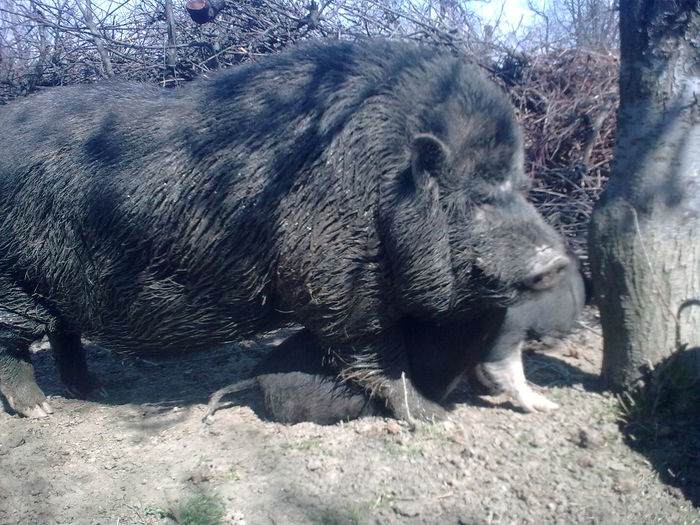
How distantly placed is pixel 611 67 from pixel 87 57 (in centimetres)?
532

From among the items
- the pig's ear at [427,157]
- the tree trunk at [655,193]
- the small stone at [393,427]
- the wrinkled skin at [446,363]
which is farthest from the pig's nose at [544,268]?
the small stone at [393,427]

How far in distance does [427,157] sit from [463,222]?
372 mm

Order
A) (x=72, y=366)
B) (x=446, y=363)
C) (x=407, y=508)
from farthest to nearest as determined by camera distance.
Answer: (x=72, y=366) → (x=446, y=363) → (x=407, y=508)

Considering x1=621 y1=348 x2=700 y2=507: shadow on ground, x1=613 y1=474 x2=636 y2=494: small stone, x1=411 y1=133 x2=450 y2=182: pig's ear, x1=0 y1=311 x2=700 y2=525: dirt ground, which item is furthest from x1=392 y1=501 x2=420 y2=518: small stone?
x1=411 y1=133 x2=450 y2=182: pig's ear

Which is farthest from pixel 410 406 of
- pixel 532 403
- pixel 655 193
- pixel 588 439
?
pixel 655 193

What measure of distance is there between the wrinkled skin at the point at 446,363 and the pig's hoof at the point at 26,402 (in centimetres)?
152

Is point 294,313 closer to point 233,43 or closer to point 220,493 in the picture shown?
point 220,493

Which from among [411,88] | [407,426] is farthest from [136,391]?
[411,88]

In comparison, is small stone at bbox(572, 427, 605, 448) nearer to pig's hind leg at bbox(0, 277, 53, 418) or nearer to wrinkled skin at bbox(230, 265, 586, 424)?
wrinkled skin at bbox(230, 265, 586, 424)

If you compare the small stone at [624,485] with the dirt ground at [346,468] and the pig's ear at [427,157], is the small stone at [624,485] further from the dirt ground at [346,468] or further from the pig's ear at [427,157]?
the pig's ear at [427,157]

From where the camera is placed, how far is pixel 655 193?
11.4 feet

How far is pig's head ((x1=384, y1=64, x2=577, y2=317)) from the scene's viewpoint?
11.0 feet

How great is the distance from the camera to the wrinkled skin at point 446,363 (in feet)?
12.1

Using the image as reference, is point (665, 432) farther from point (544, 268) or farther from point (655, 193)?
point (655, 193)
